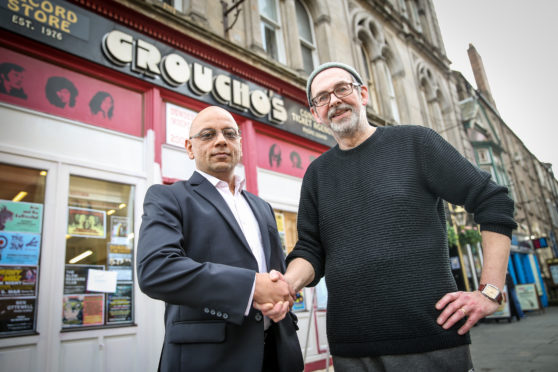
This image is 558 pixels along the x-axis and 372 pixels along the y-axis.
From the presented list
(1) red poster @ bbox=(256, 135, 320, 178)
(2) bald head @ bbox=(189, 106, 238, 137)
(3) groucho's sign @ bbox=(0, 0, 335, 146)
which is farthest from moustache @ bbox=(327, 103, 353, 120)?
(1) red poster @ bbox=(256, 135, 320, 178)

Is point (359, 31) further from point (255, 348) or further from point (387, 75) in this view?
point (255, 348)

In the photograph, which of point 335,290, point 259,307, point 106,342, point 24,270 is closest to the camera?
point 259,307

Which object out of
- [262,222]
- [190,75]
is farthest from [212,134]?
[190,75]

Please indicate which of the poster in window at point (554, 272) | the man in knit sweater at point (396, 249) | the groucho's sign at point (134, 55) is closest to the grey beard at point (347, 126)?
the man in knit sweater at point (396, 249)

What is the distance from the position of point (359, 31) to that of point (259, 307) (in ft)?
38.8

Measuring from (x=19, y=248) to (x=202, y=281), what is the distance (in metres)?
3.26

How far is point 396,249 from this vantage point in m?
1.58

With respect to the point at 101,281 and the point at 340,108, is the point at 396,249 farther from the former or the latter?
the point at 101,281

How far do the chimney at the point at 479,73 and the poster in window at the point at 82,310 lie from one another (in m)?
31.1

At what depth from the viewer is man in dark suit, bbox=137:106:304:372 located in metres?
1.49

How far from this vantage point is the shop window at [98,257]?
156 inches

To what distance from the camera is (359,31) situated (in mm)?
11594

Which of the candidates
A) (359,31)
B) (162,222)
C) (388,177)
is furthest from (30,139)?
(359,31)

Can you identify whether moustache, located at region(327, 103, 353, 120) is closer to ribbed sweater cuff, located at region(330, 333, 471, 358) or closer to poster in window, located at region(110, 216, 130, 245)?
ribbed sweater cuff, located at region(330, 333, 471, 358)
